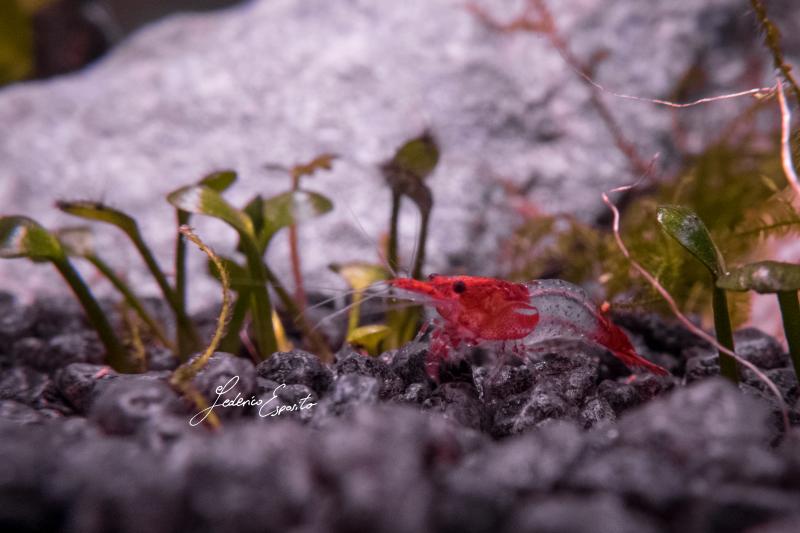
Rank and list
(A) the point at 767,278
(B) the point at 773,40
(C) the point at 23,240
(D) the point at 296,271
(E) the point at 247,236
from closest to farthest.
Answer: (A) the point at 767,278 < (B) the point at 773,40 < (C) the point at 23,240 < (E) the point at 247,236 < (D) the point at 296,271

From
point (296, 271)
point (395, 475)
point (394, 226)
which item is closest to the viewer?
point (395, 475)

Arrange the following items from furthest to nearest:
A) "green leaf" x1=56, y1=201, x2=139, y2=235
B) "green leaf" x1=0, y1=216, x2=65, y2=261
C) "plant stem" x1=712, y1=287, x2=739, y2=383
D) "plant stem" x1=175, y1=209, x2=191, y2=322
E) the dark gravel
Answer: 1. "plant stem" x1=175, y1=209, x2=191, y2=322
2. "green leaf" x1=56, y1=201, x2=139, y2=235
3. "green leaf" x1=0, y1=216, x2=65, y2=261
4. "plant stem" x1=712, y1=287, x2=739, y2=383
5. the dark gravel

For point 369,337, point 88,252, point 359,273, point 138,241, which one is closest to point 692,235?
point 369,337

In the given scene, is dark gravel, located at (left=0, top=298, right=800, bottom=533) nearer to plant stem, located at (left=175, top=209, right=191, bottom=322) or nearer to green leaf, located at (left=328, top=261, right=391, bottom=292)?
plant stem, located at (left=175, top=209, right=191, bottom=322)

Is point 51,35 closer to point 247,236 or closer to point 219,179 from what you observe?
point 219,179

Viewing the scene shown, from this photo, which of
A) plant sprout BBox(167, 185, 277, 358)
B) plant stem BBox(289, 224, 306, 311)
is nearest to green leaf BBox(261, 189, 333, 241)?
plant sprout BBox(167, 185, 277, 358)

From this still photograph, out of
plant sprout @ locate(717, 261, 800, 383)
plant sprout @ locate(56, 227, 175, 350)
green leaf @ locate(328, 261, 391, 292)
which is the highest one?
plant sprout @ locate(56, 227, 175, 350)

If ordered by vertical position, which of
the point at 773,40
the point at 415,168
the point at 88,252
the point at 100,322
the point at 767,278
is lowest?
the point at 767,278

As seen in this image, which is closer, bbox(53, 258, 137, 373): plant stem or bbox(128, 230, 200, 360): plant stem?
bbox(53, 258, 137, 373): plant stem
